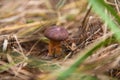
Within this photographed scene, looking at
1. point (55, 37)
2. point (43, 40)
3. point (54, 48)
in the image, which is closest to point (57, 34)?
point (55, 37)

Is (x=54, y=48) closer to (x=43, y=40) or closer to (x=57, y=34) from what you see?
(x=57, y=34)

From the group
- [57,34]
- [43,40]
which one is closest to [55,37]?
[57,34]

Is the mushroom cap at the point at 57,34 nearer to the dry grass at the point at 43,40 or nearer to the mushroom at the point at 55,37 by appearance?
the mushroom at the point at 55,37

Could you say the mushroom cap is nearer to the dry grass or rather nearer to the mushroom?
the mushroom

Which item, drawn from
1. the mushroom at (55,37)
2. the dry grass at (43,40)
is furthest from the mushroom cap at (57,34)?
the dry grass at (43,40)

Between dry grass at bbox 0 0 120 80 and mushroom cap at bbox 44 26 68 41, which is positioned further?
mushroom cap at bbox 44 26 68 41

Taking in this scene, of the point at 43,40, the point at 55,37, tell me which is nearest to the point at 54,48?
the point at 55,37

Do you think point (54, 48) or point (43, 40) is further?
point (43, 40)

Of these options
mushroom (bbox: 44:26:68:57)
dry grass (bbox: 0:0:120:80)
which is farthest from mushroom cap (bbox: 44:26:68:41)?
dry grass (bbox: 0:0:120:80)

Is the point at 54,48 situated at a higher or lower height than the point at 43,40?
lower

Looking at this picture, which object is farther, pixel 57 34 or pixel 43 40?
pixel 43 40
